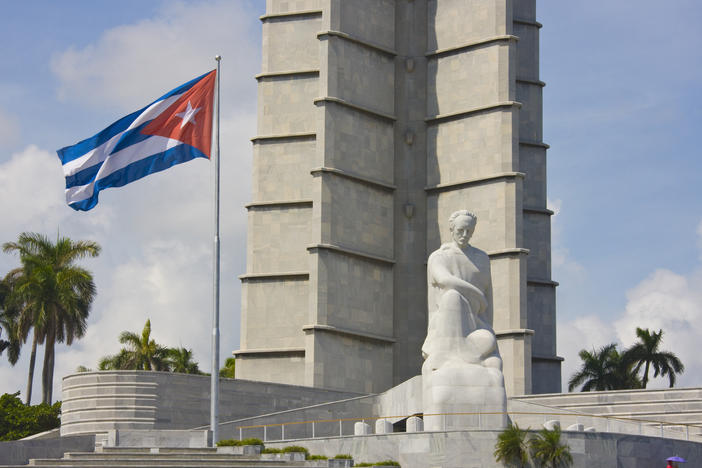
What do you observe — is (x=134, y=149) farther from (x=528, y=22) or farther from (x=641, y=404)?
(x=528, y=22)

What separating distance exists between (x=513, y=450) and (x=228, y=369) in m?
39.4

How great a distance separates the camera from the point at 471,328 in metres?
32.2

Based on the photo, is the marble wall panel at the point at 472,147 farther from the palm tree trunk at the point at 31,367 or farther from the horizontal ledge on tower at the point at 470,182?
the palm tree trunk at the point at 31,367

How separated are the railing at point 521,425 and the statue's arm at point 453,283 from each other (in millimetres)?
2708

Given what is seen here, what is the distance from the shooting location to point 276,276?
48562 mm

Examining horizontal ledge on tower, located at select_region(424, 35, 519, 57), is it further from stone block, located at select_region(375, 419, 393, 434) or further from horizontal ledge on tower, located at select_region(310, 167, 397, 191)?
stone block, located at select_region(375, 419, 393, 434)

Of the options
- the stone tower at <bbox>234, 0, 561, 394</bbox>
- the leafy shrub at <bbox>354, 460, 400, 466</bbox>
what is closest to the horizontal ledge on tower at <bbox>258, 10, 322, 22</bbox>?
the stone tower at <bbox>234, 0, 561, 394</bbox>

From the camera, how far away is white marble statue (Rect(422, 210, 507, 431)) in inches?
1243

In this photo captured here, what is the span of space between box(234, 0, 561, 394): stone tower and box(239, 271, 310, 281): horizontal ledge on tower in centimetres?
5

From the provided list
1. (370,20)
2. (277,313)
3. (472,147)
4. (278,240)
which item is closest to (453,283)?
(277,313)

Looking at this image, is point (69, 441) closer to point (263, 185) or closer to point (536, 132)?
point (263, 185)

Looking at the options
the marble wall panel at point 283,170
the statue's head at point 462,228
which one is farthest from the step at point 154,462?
the marble wall panel at point 283,170

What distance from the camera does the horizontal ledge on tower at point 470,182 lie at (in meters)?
47.7

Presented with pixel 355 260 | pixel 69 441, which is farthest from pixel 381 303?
pixel 69 441
